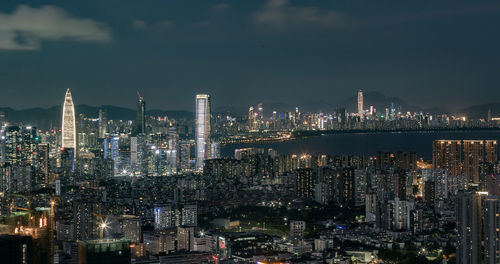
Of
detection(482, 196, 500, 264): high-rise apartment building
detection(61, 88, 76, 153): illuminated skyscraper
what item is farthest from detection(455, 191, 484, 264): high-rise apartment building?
detection(61, 88, 76, 153): illuminated skyscraper

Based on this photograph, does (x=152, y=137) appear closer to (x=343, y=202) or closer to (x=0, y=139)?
(x=0, y=139)

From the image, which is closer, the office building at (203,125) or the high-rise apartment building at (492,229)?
the high-rise apartment building at (492,229)

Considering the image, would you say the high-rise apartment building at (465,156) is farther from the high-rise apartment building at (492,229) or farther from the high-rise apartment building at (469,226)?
the high-rise apartment building at (492,229)

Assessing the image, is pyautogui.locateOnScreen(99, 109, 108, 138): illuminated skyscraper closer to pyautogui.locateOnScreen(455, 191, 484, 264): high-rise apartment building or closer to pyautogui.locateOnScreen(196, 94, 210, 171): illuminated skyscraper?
pyautogui.locateOnScreen(196, 94, 210, 171): illuminated skyscraper

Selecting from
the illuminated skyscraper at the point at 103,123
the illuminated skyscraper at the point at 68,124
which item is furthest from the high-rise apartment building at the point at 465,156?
the illuminated skyscraper at the point at 103,123

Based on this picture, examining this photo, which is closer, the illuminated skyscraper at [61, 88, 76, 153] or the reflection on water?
the illuminated skyscraper at [61, 88, 76, 153]
